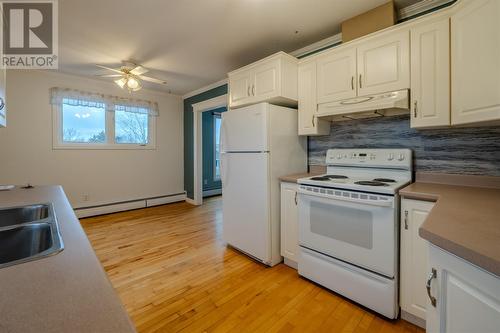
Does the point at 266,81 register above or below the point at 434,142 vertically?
above

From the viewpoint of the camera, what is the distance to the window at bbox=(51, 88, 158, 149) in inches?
150

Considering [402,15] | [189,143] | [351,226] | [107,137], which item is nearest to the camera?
[351,226]

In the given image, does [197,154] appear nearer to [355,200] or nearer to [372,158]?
[372,158]

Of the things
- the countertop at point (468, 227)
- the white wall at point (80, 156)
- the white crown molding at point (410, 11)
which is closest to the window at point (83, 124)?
the white wall at point (80, 156)

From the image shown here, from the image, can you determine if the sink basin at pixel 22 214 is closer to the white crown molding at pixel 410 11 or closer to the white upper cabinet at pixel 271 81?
the white upper cabinet at pixel 271 81

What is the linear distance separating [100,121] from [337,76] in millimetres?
4059

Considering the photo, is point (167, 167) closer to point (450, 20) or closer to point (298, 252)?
point (298, 252)

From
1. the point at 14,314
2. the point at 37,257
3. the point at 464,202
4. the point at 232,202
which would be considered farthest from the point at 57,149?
the point at 464,202

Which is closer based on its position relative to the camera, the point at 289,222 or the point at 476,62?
the point at 476,62

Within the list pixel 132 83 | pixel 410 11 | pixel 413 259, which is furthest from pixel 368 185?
pixel 132 83

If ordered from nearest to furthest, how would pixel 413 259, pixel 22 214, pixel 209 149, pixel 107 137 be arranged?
pixel 22 214 < pixel 413 259 < pixel 107 137 < pixel 209 149

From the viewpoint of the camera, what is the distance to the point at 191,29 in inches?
96.2

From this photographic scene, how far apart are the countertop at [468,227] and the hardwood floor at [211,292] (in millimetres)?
957

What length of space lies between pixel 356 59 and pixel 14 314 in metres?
2.40
